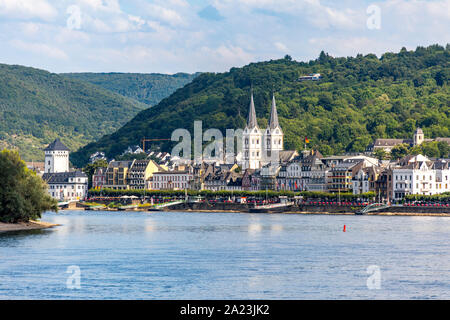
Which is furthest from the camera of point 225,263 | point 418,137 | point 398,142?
point 398,142

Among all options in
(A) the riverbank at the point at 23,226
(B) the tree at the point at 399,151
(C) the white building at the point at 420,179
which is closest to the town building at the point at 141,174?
(B) the tree at the point at 399,151

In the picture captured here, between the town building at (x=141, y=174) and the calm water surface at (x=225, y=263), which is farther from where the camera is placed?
the town building at (x=141, y=174)

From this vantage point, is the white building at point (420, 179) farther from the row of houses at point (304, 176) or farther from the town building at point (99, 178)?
the town building at point (99, 178)

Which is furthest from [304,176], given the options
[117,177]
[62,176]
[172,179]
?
[62,176]

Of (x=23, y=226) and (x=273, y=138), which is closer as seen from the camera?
(x=23, y=226)

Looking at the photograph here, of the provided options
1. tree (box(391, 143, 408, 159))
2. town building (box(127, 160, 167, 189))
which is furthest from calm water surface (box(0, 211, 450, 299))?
town building (box(127, 160, 167, 189))

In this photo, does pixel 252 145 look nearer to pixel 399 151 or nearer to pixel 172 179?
pixel 172 179
